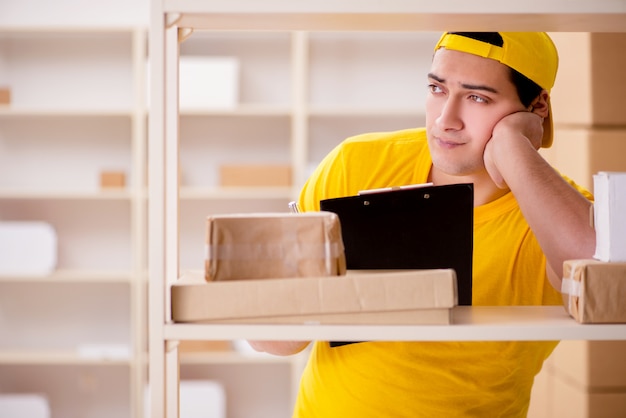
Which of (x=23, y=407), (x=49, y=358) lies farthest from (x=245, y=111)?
(x=23, y=407)

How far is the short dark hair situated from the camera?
1390 mm

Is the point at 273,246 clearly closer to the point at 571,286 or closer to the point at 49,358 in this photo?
the point at 571,286

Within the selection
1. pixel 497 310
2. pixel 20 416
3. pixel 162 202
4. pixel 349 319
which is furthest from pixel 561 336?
pixel 20 416

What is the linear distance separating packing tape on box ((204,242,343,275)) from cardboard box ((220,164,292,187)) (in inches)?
128

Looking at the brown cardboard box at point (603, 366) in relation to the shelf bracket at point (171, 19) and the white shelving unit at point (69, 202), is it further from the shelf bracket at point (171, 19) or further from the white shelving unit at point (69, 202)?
the white shelving unit at point (69, 202)

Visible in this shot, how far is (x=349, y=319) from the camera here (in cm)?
103

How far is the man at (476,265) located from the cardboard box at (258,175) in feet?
9.10

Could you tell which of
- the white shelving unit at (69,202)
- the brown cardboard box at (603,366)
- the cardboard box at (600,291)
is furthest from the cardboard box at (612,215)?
the white shelving unit at (69,202)

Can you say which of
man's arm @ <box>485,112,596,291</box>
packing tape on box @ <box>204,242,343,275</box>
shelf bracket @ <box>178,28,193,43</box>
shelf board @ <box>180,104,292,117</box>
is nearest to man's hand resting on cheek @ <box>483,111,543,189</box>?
man's arm @ <box>485,112,596,291</box>

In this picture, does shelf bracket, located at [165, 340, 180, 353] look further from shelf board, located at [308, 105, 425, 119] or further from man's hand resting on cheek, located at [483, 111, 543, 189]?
shelf board, located at [308, 105, 425, 119]

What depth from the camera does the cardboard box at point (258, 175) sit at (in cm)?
428

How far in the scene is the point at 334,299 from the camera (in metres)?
1.03

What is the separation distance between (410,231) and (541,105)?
1.29 ft

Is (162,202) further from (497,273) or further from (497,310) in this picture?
(497,273)
